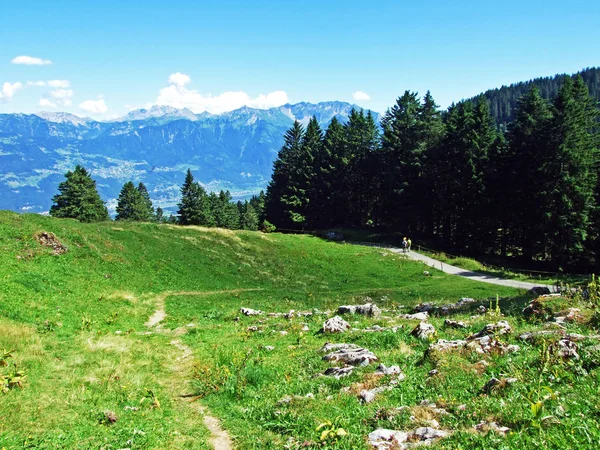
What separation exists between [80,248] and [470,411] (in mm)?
31479

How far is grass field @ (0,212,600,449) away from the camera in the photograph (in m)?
8.30

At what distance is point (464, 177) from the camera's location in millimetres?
58000

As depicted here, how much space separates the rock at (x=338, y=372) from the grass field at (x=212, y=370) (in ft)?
0.92

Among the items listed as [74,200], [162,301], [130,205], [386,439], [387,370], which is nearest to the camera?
[386,439]

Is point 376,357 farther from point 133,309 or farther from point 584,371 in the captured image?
point 133,309

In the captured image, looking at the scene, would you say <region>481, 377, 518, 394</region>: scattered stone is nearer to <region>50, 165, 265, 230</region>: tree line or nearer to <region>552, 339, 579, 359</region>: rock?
<region>552, 339, 579, 359</region>: rock

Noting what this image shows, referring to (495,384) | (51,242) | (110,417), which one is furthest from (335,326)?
(51,242)

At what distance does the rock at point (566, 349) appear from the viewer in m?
9.52

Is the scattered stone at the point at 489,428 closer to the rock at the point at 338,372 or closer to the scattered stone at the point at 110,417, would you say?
the rock at the point at 338,372

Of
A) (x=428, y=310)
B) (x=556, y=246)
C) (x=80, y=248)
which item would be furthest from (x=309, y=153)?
(x=428, y=310)

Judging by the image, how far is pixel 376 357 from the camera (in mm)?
12930

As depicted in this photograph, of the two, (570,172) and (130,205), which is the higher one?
(570,172)

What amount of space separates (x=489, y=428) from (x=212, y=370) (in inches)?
373

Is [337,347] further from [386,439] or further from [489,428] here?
[489,428]
